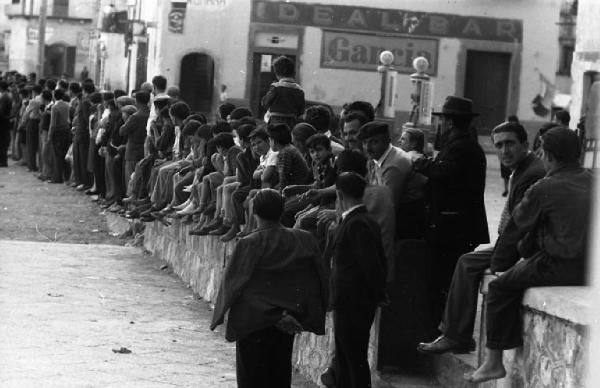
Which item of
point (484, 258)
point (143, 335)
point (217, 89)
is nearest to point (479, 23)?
point (217, 89)

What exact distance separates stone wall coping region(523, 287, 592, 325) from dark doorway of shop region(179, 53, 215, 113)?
93.0ft

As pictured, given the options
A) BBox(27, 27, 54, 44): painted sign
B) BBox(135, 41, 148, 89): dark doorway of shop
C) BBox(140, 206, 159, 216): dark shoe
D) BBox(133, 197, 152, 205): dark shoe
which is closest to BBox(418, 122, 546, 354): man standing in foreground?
BBox(140, 206, 159, 216): dark shoe

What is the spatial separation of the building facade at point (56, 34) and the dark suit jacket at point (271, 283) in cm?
6339

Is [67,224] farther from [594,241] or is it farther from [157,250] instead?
[594,241]

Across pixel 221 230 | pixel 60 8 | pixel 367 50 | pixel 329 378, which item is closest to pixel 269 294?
pixel 329 378

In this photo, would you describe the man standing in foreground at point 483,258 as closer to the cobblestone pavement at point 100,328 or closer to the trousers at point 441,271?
the trousers at point 441,271

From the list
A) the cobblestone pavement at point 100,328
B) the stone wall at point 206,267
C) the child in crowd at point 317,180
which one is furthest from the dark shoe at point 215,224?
the child in crowd at point 317,180

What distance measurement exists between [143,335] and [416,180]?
3447 millimetres

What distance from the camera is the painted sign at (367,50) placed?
35.7m

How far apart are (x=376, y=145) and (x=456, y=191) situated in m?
0.62

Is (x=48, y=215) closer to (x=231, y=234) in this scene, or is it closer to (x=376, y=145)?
(x=231, y=234)

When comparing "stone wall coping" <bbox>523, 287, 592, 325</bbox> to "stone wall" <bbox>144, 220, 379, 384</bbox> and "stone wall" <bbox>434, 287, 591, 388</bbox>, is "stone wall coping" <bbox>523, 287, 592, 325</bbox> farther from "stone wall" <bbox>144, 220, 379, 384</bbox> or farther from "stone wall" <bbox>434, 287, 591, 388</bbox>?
"stone wall" <bbox>144, 220, 379, 384</bbox>

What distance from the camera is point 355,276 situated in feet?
26.9

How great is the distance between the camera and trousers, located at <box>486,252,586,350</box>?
7156 mm
